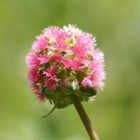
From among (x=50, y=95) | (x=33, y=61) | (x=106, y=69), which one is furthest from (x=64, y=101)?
(x=106, y=69)

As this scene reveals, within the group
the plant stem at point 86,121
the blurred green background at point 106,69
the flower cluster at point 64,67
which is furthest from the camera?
the blurred green background at point 106,69

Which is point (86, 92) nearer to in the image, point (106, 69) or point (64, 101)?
point (64, 101)

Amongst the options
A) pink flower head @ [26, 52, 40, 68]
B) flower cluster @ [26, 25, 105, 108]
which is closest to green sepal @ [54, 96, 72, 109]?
flower cluster @ [26, 25, 105, 108]

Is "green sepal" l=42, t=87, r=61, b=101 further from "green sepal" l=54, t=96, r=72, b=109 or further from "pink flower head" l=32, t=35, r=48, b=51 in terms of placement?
"pink flower head" l=32, t=35, r=48, b=51

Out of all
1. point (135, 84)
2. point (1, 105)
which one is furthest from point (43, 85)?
point (135, 84)

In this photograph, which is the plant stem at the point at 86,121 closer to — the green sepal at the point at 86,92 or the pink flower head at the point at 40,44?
the green sepal at the point at 86,92

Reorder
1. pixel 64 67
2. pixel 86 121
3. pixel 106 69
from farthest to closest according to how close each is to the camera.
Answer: pixel 106 69 → pixel 64 67 → pixel 86 121

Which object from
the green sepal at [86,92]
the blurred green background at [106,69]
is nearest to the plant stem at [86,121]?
the green sepal at [86,92]
